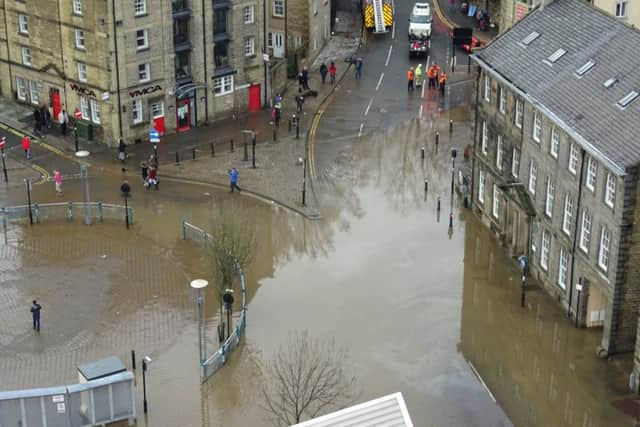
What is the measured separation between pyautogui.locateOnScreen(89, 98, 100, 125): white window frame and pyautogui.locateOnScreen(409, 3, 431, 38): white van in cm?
3355

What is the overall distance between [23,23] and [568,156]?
44828 mm

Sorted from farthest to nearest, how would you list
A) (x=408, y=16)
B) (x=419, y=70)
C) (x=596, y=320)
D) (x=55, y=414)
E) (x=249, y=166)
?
(x=408, y=16) → (x=419, y=70) → (x=249, y=166) → (x=596, y=320) → (x=55, y=414)

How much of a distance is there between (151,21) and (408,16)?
139 ft

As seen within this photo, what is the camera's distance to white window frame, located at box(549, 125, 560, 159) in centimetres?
5950

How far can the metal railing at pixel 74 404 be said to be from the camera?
47406 mm

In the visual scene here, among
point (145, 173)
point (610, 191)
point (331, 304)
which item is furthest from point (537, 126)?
point (145, 173)

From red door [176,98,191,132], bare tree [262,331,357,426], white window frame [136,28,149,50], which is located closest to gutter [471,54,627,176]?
bare tree [262,331,357,426]

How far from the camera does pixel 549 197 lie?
6103 cm

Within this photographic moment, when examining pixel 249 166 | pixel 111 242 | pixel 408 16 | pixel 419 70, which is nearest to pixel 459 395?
pixel 111 242

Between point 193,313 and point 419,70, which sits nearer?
point 193,313

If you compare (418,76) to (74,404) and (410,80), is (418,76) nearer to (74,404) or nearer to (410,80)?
(410,80)

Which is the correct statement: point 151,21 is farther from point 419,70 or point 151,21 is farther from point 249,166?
point 419,70

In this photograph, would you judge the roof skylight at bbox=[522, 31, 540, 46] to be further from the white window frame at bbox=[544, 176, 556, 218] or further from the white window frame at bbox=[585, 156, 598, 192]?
the white window frame at bbox=[585, 156, 598, 192]

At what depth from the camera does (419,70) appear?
96.6m
